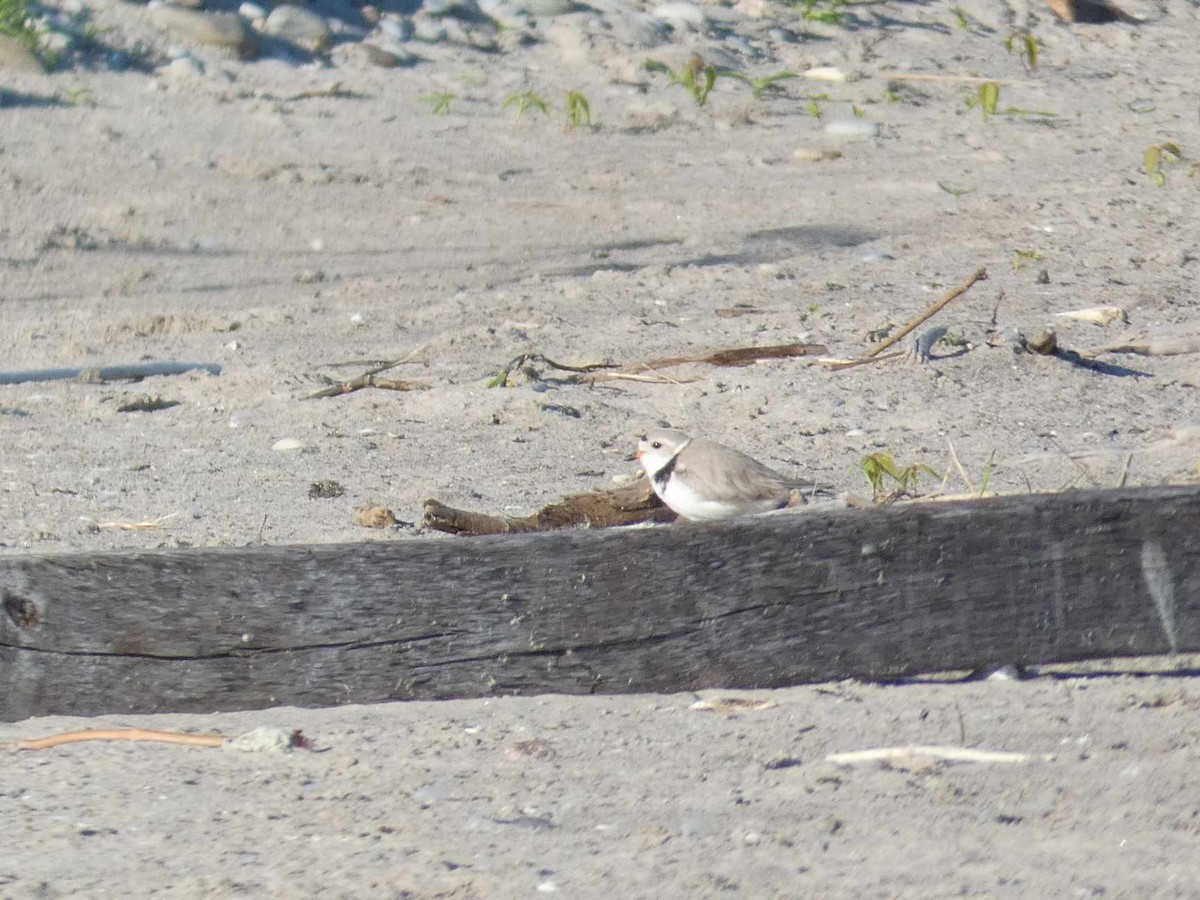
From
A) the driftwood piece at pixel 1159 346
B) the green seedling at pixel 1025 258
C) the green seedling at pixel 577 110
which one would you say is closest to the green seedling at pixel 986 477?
the driftwood piece at pixel 1159 346

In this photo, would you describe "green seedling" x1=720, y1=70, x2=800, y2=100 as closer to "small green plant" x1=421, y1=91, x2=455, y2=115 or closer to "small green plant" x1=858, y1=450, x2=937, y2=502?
"small green plant" x1=421, y1=91, x2=455, y2=115

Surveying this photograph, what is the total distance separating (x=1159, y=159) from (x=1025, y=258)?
1.74 m

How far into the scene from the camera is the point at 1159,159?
25.5ft

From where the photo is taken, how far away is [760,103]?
8.94 meters

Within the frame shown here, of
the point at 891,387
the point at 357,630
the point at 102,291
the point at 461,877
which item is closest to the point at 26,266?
the point at 102,291

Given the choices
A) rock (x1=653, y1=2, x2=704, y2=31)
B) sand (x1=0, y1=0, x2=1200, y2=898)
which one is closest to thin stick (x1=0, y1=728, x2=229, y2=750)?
sand (x1=0, y1=0, x2=1200, y2=898)

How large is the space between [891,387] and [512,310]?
1.83 metres

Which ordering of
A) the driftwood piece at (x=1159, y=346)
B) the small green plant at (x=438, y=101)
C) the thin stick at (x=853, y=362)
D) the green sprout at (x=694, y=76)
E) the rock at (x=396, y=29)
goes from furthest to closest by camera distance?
1. the rock at (x=396, y=29)
2. the green sprout at (x=694, y=76)
3. the small green plant at (x=438, y=101)
4. the driftwood piece at (x=1159, y=346)
5. the thin stick at (x=853, y=362)

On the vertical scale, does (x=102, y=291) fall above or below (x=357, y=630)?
below

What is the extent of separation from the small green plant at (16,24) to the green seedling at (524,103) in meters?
2.50

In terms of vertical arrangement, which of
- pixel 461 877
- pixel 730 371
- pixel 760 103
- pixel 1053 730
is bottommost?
pixel 760 103

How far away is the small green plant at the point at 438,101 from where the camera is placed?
8.50 m

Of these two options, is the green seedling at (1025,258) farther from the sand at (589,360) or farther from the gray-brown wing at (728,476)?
the gray-brown wing at (728,476)

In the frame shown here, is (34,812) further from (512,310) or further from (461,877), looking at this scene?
(512,310)
